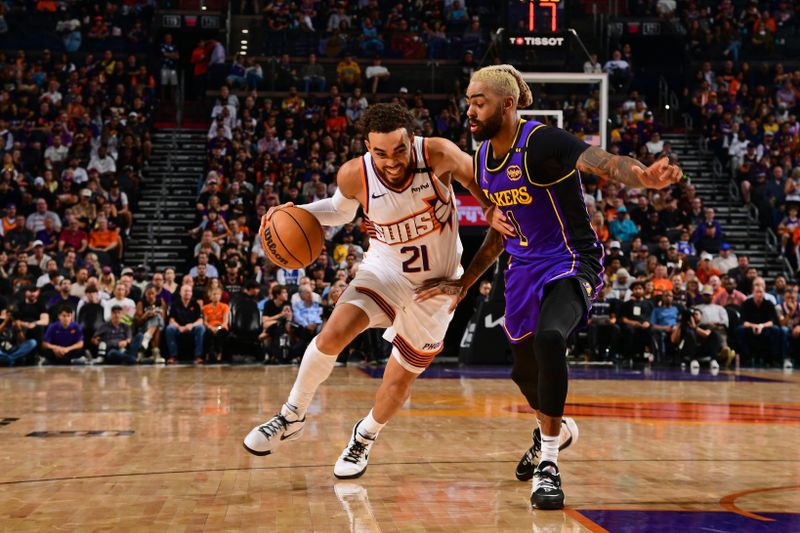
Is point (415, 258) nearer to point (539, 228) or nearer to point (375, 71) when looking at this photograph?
point (539, 228)

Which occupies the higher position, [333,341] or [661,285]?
[333,341]

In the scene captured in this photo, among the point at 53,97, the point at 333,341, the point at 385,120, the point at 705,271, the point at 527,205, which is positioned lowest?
the point at 705,271

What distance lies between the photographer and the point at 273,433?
4.78 m

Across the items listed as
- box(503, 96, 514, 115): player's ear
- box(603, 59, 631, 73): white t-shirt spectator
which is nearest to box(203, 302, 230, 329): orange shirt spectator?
box(503, 96, 514, 115): player's ear

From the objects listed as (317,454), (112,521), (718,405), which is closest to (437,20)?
(718,405)

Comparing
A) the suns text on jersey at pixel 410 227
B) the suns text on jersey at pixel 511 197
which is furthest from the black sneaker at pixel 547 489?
the suns text on jersey at pixel 410 227

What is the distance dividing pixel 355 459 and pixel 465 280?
1.02 meters

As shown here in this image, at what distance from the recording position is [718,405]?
28.5ft

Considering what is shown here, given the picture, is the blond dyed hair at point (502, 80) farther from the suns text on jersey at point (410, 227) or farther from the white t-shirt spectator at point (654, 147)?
the white t-shirt spectator at point (654, 147)

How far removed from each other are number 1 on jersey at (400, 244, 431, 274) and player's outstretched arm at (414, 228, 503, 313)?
0.08 meters

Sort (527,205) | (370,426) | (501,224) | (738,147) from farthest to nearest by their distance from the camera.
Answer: (738,147)
(370,426)
(501,224)
(527,205)

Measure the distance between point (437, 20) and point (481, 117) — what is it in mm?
19258

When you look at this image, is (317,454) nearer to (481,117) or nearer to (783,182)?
(481,117)

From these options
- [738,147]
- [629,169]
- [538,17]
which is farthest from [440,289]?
[738,147]
